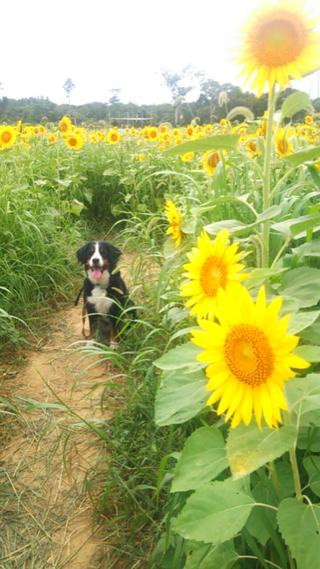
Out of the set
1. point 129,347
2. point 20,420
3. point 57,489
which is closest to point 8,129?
point 129,347

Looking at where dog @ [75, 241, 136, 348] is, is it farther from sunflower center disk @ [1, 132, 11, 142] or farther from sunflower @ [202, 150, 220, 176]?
sunflower center disk @ [1, 132, 11, 142]

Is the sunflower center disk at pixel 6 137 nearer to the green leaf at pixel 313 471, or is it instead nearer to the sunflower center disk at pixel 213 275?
the sunflower center disk at pixel 213 275

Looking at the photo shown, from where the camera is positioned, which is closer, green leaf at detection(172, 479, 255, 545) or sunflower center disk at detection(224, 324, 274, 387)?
sunflower center disk at detection(224, 324, 274, 387)

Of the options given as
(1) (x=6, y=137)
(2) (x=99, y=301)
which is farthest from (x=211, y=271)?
(1) (x=6, y=137)

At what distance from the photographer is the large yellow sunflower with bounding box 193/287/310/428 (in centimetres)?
67

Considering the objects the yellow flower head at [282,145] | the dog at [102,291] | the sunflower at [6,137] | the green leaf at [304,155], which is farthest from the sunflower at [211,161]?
the sunflower at [6,137]

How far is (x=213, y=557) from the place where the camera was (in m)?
1.02

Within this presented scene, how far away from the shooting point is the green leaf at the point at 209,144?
960 millimetres

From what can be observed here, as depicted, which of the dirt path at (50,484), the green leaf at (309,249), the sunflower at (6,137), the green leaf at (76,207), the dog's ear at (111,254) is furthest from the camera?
the green leaf at (76,207)

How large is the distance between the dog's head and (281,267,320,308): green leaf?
1977 millimetres

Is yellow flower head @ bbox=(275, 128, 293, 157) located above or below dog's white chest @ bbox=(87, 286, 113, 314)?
above

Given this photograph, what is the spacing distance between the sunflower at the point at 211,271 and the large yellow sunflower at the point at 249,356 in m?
0.21

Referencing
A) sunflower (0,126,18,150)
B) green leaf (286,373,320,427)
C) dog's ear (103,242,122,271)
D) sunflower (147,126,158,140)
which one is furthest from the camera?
sunflower (147,126,158,140)

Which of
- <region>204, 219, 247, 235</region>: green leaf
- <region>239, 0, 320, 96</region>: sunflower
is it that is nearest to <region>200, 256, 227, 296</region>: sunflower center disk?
<region>204, 219, 247, 235</region>: green leaf
